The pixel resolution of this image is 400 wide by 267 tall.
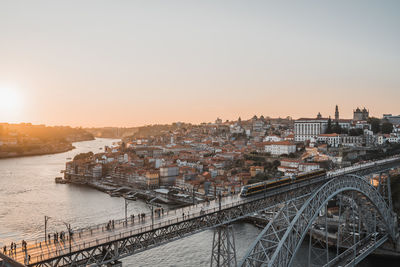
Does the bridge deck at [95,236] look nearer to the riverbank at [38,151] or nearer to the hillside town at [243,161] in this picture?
the hillside town at [243,161]

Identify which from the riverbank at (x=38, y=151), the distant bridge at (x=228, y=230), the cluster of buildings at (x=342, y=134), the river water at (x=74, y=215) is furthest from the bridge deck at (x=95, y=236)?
the riverbank at (x=38, y=151)

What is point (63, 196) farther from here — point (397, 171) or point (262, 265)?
point (397, 171)

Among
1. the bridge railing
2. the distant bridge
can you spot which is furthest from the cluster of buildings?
the bridge railing

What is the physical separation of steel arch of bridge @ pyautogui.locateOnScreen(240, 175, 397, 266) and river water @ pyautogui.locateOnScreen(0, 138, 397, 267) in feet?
16.2

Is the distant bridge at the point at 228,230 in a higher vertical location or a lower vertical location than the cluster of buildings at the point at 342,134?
lower

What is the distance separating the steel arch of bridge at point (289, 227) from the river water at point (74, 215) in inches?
194

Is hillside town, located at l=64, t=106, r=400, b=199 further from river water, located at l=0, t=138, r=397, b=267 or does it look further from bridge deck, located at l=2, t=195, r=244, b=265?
bridge deck, located at l=2, t=195, r=244, b=265

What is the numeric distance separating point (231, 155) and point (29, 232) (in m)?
30.1

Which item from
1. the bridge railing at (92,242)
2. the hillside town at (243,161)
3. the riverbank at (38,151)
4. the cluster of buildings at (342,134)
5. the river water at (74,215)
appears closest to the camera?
the bridge railing at (92,242)

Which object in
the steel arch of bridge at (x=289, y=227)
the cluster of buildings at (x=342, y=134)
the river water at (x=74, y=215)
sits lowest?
the river water at (x=74, y=215)

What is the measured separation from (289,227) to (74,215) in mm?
18577

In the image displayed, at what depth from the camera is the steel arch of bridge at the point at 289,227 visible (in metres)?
11.1

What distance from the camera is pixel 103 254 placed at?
28.5ft

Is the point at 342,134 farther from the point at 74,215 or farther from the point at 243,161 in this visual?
the point at 74,215
